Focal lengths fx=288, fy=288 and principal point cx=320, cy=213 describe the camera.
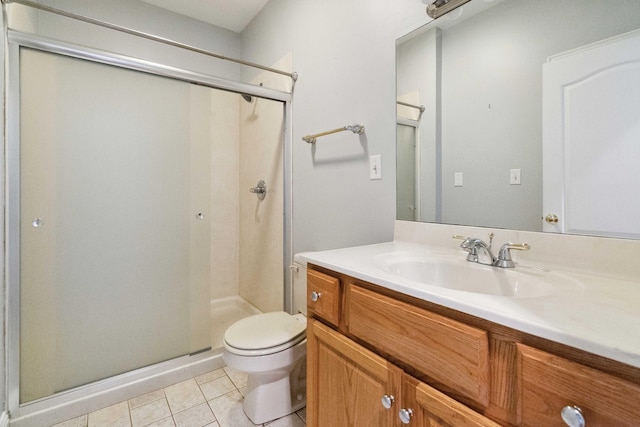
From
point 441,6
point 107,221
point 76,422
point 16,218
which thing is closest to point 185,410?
point 76,422

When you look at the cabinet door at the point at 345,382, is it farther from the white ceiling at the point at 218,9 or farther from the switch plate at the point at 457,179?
the white ceiling at the point at 218,9

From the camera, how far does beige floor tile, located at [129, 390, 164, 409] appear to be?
4.88ft

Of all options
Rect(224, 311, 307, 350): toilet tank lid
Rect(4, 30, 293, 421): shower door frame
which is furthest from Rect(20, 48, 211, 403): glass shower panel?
Rect(224, 311, 307, 350): toilet tank lid

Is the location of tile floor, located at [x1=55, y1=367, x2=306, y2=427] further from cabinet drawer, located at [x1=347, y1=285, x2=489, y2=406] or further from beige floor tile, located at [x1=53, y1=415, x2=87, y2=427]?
cabinet drawer, located at [x1=347, y1=285, x2=489, y2=406]

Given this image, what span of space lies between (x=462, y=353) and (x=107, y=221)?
172 centimetres

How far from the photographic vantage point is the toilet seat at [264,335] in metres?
1.26

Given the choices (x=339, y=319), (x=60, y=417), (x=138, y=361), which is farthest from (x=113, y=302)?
(x=339, y=319)

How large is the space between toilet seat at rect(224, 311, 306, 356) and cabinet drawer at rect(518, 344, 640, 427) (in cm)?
100

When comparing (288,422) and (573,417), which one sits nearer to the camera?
(573,417)

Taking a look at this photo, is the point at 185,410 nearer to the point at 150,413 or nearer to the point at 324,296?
the point at 150,413

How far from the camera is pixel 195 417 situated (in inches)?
54.8

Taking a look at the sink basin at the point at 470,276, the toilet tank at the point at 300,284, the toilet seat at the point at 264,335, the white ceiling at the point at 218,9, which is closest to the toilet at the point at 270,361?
the toilet seat at the point at 264,335

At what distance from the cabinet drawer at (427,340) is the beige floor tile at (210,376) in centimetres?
131

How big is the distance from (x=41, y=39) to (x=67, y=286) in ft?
3.73
